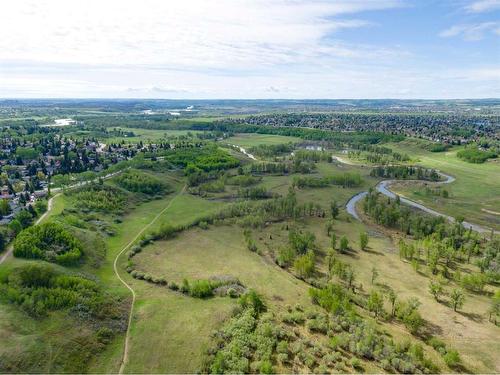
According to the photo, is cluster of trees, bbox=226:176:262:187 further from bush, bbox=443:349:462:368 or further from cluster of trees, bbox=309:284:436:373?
bush, bbox=443:349:462:368

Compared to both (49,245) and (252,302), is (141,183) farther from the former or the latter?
(252,302)

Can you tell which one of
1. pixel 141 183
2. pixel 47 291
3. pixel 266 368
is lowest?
pixel 266 368

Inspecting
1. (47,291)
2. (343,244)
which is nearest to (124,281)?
(47,291)

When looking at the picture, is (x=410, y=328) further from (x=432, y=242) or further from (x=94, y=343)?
(x=94, y=343)

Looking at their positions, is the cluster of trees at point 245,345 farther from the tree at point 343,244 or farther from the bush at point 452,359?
the tree at point 343,244

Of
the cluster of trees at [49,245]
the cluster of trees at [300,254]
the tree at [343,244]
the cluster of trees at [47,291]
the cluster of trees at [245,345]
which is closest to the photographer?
the cluster of trees at [245,345]

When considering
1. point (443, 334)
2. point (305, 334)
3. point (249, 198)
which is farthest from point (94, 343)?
point (249, 198)

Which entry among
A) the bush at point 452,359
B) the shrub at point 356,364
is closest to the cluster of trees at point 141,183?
the shrub at point 356,364
